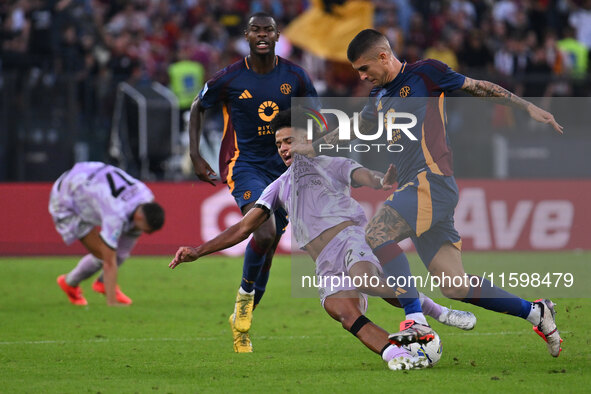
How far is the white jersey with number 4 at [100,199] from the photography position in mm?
11445

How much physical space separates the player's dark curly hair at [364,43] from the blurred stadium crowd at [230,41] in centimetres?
1106

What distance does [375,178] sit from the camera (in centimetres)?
729

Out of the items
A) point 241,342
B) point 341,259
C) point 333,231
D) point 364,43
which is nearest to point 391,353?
point 341,259

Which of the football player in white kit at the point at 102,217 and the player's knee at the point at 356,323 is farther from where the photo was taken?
Result: the football player in white kit at the point at 102,217

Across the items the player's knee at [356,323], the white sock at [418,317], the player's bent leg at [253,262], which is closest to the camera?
the white sock at [418,317]

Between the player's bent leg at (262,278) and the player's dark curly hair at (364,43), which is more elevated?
the player's dark curly hair at (364,43)

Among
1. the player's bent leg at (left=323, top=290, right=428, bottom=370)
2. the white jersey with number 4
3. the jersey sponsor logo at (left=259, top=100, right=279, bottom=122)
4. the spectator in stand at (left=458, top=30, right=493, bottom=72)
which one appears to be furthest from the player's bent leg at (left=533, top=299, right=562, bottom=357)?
the spectator in stand at (left=458, top=30, right=493, bottom=72)

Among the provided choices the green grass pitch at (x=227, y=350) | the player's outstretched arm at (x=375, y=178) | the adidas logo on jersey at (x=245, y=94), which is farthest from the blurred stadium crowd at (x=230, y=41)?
the player's outstretched arm at (x=375, y=178)

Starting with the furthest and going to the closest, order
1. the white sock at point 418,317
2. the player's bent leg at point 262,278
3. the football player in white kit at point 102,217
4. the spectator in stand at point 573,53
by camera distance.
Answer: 1. the spectator in stand at point 573,53
2. the football player in white kit at point 102,217
3. the player's bent leg at point 262,278
4. the white sock at point 418,317

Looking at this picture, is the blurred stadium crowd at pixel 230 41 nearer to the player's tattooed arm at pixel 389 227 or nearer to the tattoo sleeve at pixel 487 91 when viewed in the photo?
the tattoo sleeve at pixel 487 91

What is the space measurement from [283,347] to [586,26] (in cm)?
1542

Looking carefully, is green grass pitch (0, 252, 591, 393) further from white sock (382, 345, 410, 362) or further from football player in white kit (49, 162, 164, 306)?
football player in white kit (49, 162, 164, 306)

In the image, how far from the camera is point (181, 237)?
16484 millimetres

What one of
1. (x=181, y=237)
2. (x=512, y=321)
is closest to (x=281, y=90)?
(x=512, y=321)
